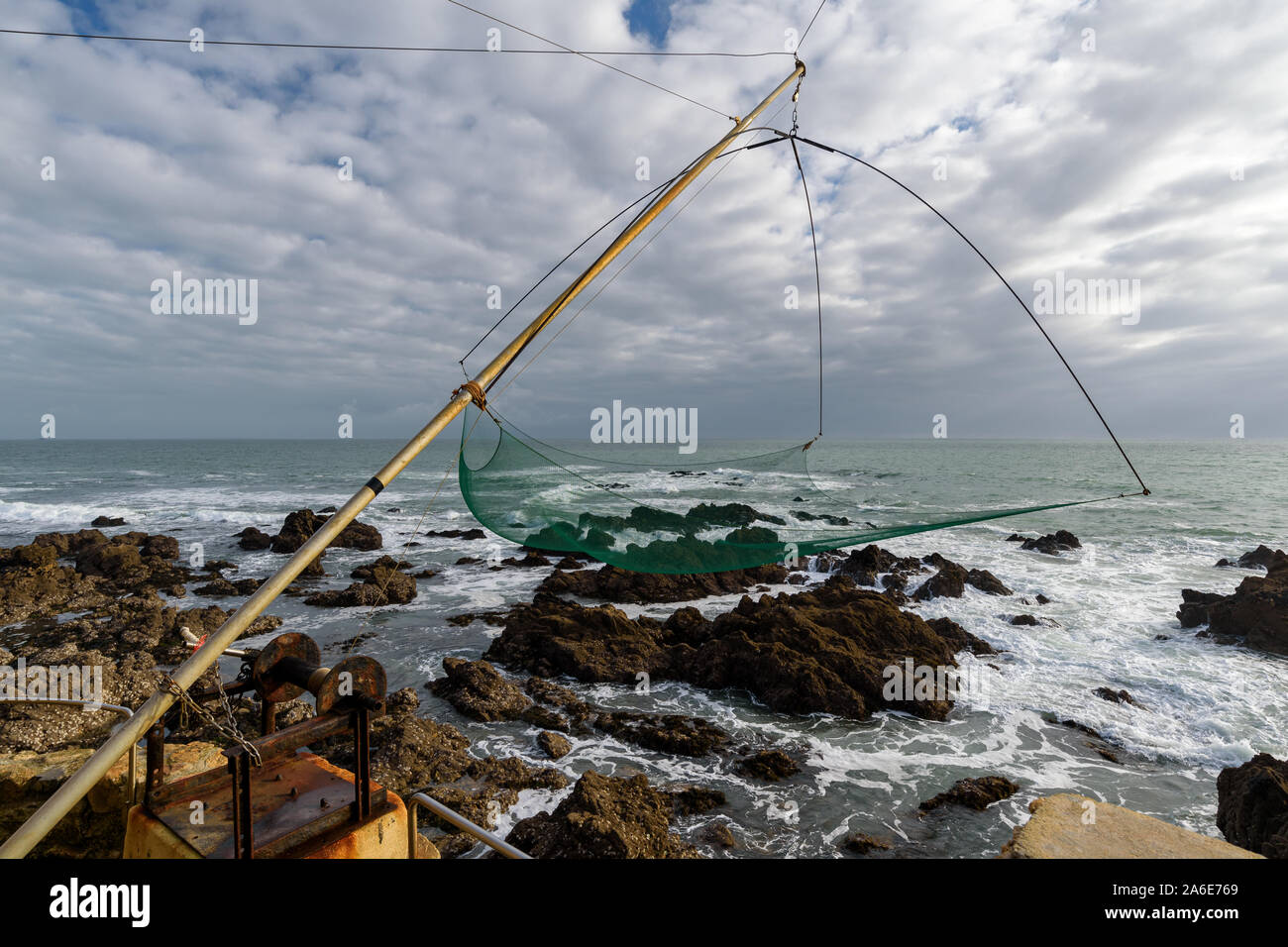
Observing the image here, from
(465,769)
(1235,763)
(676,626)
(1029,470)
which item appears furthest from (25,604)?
(1029,470)

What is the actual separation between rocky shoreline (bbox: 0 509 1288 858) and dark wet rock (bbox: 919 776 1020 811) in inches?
0.8

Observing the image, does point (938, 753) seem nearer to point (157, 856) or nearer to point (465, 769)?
point (465, 769)

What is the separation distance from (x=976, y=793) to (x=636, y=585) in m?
9.68

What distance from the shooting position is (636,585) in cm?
1562

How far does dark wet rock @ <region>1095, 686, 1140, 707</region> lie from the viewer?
9.50m

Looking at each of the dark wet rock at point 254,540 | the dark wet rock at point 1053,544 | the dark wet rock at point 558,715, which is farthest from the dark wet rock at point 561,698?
the dark wet rock at point 1053,544

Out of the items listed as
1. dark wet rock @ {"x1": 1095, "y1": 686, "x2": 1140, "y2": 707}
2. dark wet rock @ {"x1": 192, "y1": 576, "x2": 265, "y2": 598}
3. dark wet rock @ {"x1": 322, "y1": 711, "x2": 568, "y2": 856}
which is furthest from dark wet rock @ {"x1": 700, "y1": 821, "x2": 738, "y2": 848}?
dark wet rock @ {"x1": 192, "y1": 576, "x2": 265, "y2": 598}

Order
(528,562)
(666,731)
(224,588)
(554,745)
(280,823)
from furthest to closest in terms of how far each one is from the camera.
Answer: (528,562) → (224,588) → (666,731) → (554,745) → (280,823)

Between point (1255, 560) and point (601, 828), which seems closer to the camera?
point (601, 828)

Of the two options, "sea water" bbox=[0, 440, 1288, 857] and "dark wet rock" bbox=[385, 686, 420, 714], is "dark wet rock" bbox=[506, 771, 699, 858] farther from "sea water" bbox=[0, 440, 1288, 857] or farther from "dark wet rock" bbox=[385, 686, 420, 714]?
"dark wet rock" bbox=[385, 686, 420, 714]

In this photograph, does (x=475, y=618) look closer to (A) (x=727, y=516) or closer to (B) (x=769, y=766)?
(A) (x=727, y=516)

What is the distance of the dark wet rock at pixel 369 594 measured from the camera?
14609mm

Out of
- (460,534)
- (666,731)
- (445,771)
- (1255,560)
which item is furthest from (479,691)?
(1255,560)

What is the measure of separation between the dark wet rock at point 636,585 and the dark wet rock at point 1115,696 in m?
7.20
